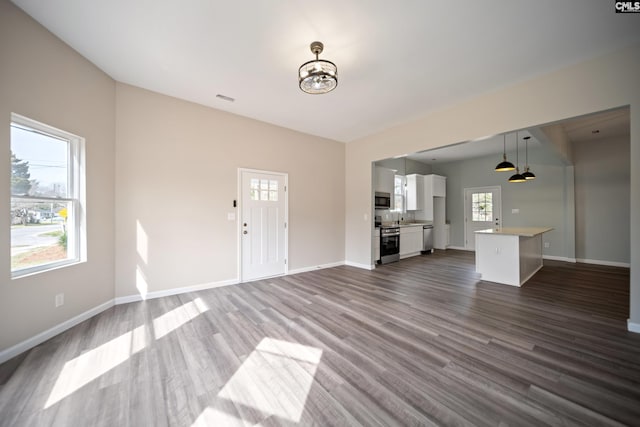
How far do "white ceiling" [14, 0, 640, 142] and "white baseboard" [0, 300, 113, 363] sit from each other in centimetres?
306

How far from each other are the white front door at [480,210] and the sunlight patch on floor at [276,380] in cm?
718

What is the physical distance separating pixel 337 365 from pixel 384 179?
18.4 feet

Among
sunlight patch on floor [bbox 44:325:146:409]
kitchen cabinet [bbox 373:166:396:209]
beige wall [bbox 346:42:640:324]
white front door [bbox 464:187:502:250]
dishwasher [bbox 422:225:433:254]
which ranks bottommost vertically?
sunlight patch on floor [bbox 44:325:146:409]

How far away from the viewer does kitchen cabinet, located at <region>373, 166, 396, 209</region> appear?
6.67m

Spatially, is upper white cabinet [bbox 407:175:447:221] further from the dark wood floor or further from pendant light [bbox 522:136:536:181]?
the dark wood floor

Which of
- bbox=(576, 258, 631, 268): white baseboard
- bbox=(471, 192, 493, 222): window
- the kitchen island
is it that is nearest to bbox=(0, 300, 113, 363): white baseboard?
the kitchen island

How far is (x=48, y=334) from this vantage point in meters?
2.50

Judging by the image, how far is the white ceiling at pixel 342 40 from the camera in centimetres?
218

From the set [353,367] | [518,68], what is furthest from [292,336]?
[518,68]

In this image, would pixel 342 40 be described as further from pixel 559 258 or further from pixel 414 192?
pixel 559 258

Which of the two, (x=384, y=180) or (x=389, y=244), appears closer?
(x=389, y=244)

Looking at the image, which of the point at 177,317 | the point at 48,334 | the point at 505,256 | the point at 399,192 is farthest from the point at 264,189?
the point at 399,192

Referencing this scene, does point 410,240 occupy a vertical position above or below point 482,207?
below

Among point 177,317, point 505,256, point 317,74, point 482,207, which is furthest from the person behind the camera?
point 482,207
